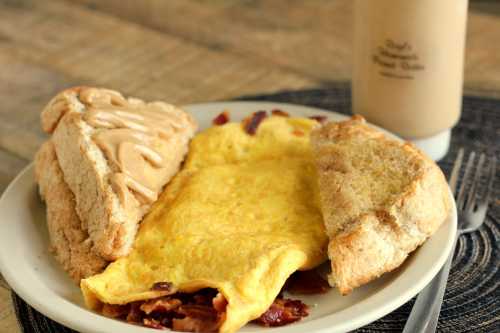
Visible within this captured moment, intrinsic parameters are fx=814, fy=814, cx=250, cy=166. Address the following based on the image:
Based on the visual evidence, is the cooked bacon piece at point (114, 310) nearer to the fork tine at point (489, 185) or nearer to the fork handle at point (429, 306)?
the fork handle at point (429, 306)

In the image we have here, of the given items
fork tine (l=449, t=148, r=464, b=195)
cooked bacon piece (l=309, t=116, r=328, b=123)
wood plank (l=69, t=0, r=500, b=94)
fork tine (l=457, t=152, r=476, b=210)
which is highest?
cooked bacon piece (l=309, t=116, r=328, b=123)

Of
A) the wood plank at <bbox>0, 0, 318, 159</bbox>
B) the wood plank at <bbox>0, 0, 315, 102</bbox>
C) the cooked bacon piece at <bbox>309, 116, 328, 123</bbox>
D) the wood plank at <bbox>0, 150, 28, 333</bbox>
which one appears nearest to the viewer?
the wood plank at <bbox>0, 150, 28, 333</bbox>

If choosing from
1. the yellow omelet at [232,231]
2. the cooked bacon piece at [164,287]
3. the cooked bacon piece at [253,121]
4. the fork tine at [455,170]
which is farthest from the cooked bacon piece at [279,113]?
the cooked bacon piece at [164,287]

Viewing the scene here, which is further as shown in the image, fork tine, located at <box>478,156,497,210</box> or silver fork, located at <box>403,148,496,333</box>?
fork tine, located at <box>478,156,497,210</box>

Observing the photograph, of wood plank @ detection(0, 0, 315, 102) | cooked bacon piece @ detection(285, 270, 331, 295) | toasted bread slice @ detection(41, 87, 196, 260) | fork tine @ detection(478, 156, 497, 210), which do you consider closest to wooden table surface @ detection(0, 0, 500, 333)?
wood plank @ detection(0, 0, 315, 102)

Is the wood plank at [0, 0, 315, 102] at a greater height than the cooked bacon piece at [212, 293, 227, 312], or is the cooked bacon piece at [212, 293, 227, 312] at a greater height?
the cooked bacon piece at [212, 293, 227, 312]

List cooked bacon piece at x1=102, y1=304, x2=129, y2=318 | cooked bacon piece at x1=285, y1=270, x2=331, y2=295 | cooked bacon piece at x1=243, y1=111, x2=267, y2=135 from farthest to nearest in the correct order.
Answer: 1. cooked bacon piece at x1=243, y1=111, x2=267, y2=135
2. cooked bacon piece at x1=285, y1=270, x2=331, y2=295
3. cooked bacon piece at x1=102, y1=304, x2=129, y2=318

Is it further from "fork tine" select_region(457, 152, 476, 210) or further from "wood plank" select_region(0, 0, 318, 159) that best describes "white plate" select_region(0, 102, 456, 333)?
"wood plank" select_region(0, 0, 318, 159)
